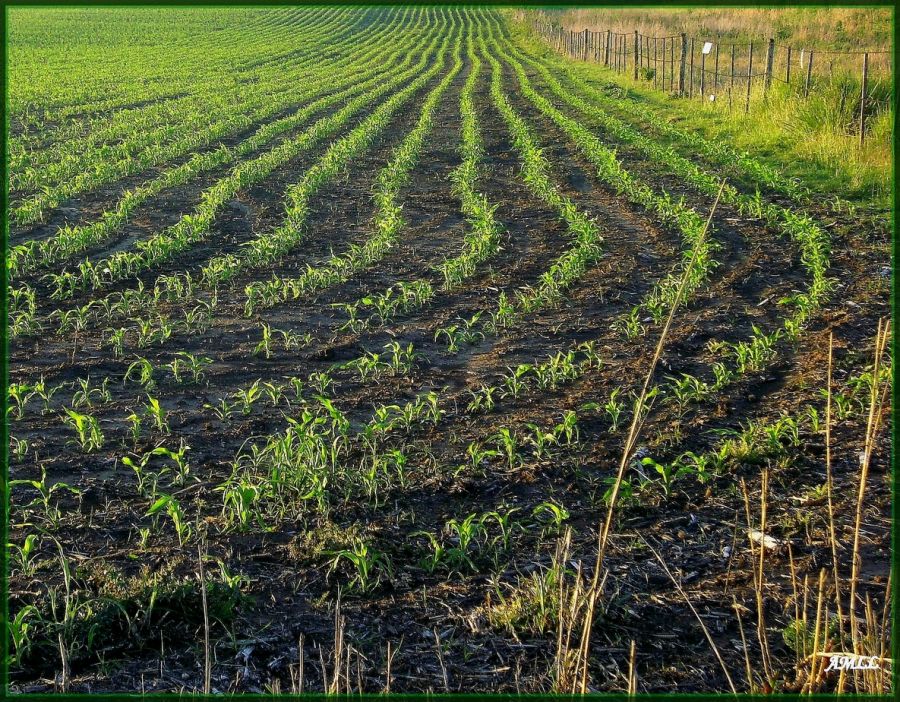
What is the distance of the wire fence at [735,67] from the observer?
595 inches

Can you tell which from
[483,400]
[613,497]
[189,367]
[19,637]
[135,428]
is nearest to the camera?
[613,497]

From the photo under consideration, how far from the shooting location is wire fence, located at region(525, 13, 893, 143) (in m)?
15.1

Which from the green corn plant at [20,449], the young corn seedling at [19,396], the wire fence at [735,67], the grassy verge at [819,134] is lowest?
the green corn plant at [20,449]

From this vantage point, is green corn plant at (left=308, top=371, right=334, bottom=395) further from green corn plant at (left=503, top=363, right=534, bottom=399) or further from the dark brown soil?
green corn plant at (left=503, top=363, right=534, bottom=399)

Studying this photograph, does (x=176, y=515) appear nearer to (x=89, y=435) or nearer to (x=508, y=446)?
(x=89, y=435)

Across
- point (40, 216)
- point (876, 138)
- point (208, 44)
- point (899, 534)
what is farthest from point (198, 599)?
point (208, 44)

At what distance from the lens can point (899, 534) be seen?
13.3 ft

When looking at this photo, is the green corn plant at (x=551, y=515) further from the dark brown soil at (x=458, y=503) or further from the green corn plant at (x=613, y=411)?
the green corn plant at (x=613, y=411)

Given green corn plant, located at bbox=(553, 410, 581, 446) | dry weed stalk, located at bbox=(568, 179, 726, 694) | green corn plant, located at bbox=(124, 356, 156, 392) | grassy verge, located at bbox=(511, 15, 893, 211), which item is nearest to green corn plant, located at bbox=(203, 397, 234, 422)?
green corn plant, located at bbox=(124, 356, 156, 392)

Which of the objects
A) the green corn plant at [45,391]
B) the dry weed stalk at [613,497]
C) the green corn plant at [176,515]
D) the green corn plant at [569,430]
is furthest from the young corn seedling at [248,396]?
the dry weed stalk at [613,497]

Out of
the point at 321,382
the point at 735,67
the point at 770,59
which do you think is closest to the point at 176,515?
the point at 321,382

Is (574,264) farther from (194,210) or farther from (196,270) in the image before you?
(194,210)

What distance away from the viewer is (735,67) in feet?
79.2

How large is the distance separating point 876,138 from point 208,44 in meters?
34.6
